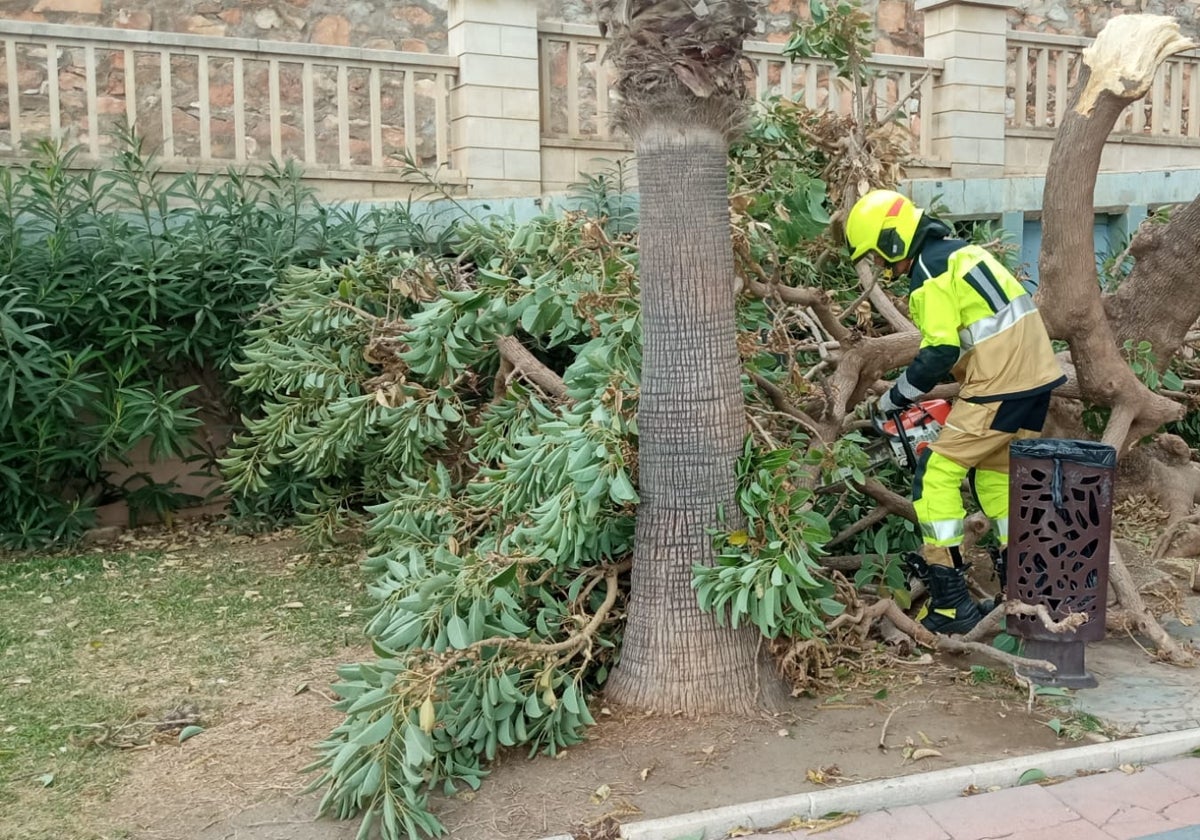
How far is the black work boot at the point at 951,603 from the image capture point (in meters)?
5.17

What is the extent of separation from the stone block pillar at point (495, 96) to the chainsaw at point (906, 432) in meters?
5.36

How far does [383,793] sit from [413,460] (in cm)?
263

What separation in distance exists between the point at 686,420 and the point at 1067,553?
1606mm

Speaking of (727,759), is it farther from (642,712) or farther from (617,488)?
(617,488)

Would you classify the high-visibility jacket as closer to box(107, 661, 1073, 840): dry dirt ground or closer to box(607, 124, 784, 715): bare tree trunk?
box(607, 124, 784, 715): bare tree trunk

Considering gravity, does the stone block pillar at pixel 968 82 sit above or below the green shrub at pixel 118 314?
above

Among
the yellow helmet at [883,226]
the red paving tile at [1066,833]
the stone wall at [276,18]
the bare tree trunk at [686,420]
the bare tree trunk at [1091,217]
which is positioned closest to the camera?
the red paving tile at [1066,833]

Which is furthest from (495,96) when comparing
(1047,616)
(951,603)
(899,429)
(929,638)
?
(1047,616)

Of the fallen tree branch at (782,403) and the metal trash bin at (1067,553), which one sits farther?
the fallen tree branch at (782,403)

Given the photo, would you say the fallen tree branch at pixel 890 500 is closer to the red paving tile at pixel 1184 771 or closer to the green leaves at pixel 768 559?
the green leaves at pixel 768 559

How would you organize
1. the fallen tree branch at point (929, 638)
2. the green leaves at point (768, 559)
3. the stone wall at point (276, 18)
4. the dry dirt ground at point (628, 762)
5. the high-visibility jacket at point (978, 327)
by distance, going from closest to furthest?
the dry dirt ground at point (628, 762)
the green leaves at point (768, 559)
the fallen tree branch at point (929, 638)
the high-visibility jacket at point (978, 327)
the stone wall at point (276, 18)

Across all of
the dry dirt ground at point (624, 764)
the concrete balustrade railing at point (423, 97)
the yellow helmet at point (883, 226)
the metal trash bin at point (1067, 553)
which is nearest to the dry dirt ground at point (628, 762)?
the dry dirt ground at point (624, 764)

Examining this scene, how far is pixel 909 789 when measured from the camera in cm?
380

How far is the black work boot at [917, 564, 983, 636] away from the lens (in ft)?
17.0
